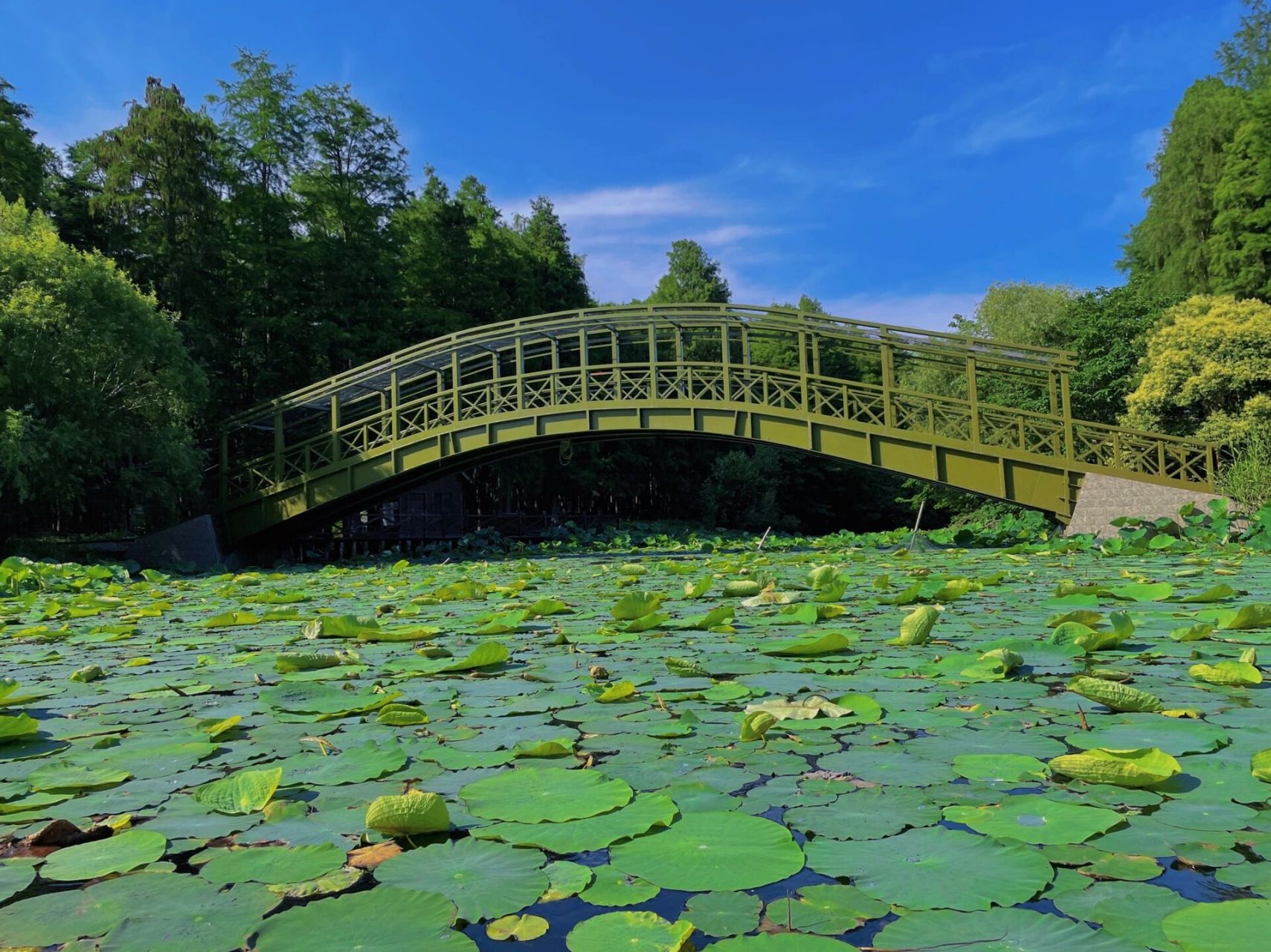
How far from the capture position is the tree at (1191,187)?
62.4 feet

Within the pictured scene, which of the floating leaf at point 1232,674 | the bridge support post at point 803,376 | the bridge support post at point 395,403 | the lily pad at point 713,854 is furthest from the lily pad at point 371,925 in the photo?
the bridge support post at point 395,403

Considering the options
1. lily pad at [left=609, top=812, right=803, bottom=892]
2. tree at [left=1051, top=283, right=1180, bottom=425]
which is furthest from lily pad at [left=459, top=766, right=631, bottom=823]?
tree at [left=1051, top=283, right=1180, bottom=425]

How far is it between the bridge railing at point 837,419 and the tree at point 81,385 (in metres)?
2.47

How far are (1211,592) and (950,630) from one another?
130cm

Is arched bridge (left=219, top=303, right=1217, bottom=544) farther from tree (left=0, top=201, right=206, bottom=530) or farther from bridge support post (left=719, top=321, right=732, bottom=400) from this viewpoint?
tree (left=0, top=201, right=206, bottom=530)

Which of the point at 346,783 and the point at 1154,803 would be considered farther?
the point at 346,783

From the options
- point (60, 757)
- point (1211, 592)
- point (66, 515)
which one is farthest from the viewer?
point (66, 515)

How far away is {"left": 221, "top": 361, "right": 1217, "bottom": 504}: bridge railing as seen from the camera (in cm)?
1011

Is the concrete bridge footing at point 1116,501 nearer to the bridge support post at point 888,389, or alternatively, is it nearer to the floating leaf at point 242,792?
the bridge support post at point 888,389

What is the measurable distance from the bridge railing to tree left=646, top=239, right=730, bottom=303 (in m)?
21.3

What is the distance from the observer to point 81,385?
9953 mm

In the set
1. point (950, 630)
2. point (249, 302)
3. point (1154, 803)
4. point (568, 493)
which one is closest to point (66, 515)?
point (249, 302)

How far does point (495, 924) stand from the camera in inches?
34.7

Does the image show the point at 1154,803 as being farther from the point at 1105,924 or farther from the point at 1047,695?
the point at 1047,695
